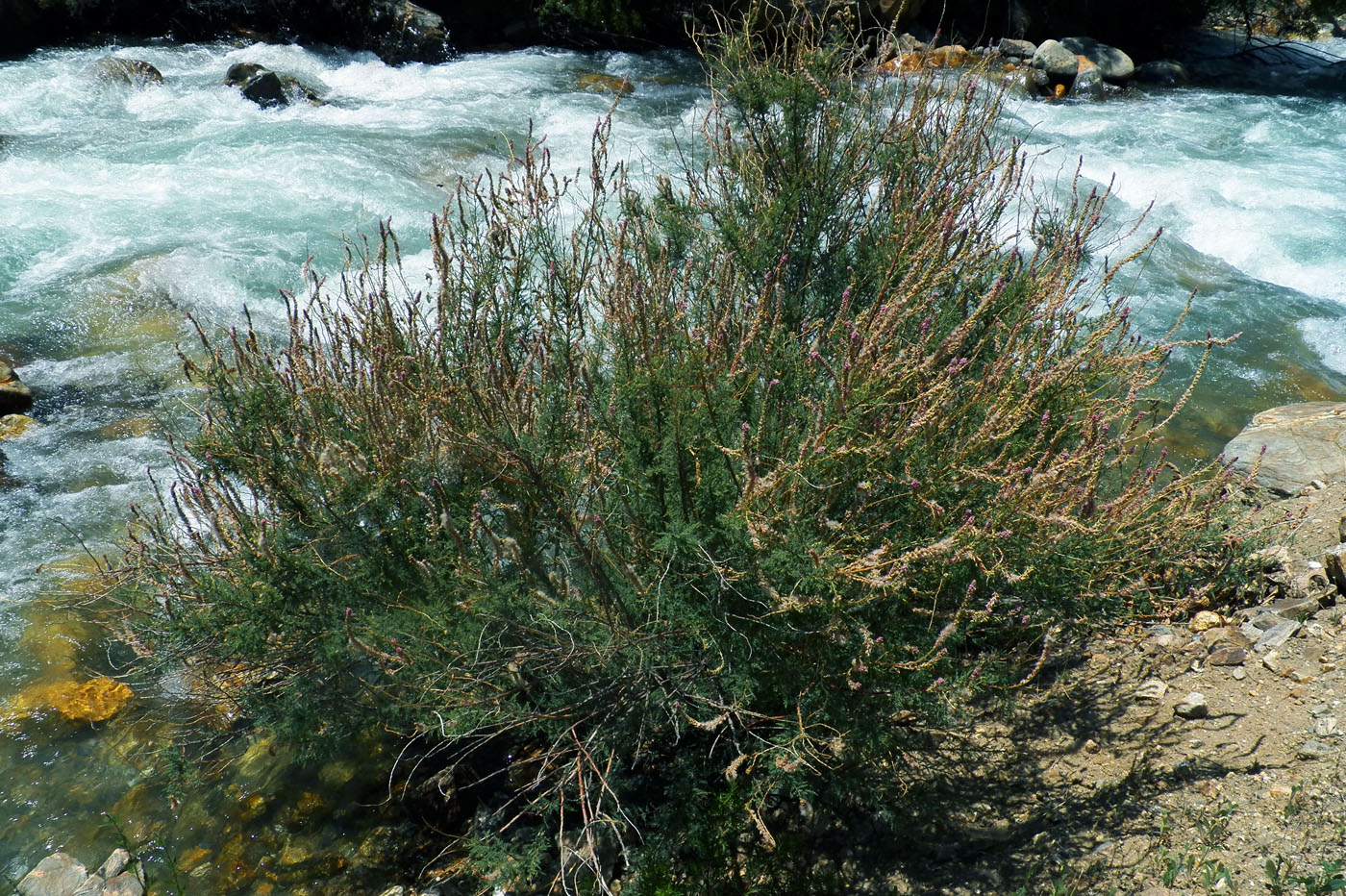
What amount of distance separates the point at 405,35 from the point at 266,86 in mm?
3467

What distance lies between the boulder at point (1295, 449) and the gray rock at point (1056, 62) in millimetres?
11842

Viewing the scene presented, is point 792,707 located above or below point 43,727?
above

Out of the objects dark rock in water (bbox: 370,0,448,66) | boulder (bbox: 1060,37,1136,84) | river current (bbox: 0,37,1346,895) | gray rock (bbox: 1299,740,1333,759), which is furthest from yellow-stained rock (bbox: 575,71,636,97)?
gray rock (bbox: 1299,740,1333,759)

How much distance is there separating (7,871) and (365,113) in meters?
11.1

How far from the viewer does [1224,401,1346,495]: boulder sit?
5.77 metres

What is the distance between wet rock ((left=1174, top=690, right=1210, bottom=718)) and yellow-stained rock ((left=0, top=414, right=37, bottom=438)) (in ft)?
25.1

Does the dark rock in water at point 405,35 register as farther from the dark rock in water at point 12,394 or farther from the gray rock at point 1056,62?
the gray rock at point 1056,62

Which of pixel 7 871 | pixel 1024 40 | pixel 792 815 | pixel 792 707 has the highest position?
pixel 1024 40

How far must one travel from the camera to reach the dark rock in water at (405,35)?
15781mm

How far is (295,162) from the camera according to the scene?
11203 millimetres

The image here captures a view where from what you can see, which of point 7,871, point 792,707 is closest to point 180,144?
point 7,871

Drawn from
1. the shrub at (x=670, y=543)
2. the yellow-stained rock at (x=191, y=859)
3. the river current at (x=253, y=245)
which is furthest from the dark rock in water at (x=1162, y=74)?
the yellow-stained rock at (x=191, y=859)

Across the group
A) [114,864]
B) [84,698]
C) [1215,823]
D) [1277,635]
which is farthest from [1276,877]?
[84,698]

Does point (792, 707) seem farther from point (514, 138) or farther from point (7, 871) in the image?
point (514, 138)
